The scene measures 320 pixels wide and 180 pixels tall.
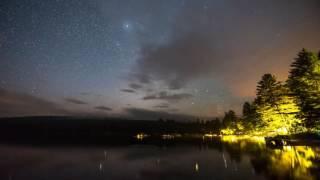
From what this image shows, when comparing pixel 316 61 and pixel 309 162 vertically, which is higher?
pixel 316 61

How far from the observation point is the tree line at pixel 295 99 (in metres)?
40.9

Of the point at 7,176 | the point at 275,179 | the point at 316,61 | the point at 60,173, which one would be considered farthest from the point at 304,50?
the point at 7,176

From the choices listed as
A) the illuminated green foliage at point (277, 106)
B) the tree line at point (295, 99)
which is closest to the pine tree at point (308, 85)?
the tree line at point (295, 99)

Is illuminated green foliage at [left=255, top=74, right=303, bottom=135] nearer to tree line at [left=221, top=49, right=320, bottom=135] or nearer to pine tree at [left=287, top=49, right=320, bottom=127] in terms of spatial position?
tree line at [left=221, top=49, right=320, bottom=135]

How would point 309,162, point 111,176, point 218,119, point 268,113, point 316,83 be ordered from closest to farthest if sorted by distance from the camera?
point 309,162, point 111,176, point 316,83, point 268,113, point 218,119

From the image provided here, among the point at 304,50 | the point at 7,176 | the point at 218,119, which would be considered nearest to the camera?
the point at 7,176

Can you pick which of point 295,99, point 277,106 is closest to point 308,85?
point 295,99

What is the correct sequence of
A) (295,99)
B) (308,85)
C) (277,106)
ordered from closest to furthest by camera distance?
(308,85) → (295,99) → (277,106)

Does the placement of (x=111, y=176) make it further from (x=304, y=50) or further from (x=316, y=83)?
(x=304, y=50)

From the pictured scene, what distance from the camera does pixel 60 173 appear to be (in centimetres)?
2942

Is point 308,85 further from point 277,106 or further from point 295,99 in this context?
point 277,106

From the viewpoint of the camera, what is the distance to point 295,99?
50.8 metres

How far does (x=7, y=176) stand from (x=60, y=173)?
16.1 feet

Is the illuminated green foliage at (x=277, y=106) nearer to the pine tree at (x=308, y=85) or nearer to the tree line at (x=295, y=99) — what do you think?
the tree line at (x=295, y=99)
